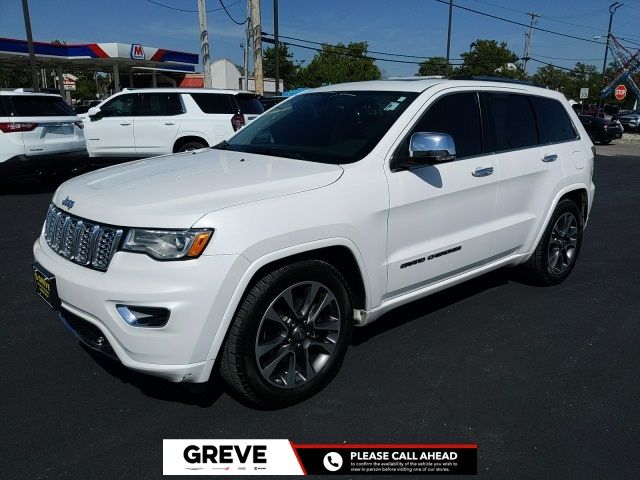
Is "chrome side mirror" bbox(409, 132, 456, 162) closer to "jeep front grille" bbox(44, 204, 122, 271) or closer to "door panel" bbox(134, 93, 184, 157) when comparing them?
"jeep front grille" bbox(44, 204, 122, 271)

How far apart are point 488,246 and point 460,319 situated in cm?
63

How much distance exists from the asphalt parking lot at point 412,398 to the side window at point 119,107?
26.2 ft

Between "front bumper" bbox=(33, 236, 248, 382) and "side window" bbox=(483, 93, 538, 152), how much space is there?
7.96 feet

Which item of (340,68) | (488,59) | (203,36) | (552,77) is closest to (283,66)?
(340,68)

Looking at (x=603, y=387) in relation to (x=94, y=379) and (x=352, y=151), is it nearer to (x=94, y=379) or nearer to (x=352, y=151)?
(x=352, y=151)

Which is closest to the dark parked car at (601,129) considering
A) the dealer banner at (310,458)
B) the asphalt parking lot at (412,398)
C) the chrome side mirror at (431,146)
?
Answer: the asphalt parking lot at (412,398)

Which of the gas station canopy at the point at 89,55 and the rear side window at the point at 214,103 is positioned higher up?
the gas station canopy at the point at 89,55

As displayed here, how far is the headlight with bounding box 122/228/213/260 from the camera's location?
2.47 meters

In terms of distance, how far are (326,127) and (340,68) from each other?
232ft

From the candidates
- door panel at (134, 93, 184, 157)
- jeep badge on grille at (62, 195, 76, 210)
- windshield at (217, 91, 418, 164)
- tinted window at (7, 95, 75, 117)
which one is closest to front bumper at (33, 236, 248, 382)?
jeep badge on grille at (62, 195, 76, 210)

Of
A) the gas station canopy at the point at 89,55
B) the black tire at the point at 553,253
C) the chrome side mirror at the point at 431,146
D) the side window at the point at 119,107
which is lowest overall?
the black tire at the point at 553,253

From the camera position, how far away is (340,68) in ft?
233

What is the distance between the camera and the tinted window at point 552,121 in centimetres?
462

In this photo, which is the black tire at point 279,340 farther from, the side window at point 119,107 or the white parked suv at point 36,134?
the side window at point 119,107
